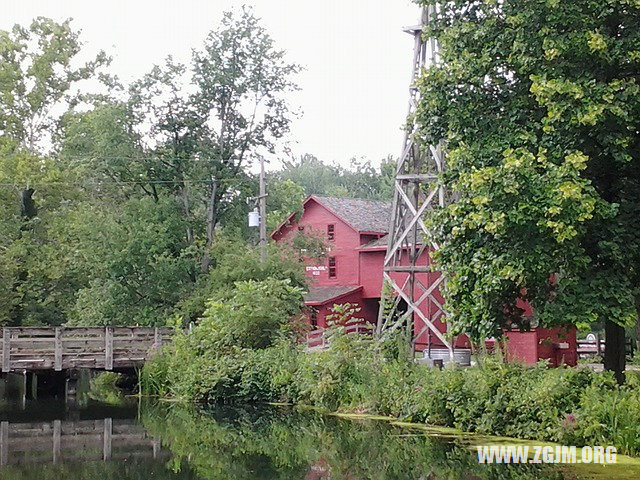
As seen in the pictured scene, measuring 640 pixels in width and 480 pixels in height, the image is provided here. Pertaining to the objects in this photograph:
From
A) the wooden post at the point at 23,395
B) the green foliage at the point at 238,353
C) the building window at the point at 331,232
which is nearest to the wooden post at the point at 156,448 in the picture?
the green foliage at the point at 238,353

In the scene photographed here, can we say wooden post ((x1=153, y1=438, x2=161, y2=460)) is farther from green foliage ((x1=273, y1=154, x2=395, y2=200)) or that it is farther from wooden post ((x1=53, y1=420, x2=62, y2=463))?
green foliage ((x1=273, y1=154, x2=395, y2=200))

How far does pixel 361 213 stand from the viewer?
48656mm

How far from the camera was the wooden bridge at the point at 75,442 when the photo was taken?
771 inches

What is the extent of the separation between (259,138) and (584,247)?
25.2m

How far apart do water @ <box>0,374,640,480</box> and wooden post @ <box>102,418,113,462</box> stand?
0.03 m

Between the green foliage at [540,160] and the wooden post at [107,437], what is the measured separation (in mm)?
7790

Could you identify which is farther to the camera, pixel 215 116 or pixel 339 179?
pixel 339 179

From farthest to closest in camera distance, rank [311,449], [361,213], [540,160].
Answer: [361,213], [311,449], [540,160]

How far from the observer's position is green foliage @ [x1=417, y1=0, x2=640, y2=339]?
58.8 ft

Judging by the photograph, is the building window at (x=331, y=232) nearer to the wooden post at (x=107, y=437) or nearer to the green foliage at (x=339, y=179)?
the wooden post at (x=107, y=437)

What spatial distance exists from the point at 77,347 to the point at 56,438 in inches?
388

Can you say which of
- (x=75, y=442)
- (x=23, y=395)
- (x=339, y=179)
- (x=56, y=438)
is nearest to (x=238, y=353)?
(x=56, y=438)

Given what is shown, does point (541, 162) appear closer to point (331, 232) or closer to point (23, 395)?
point (23, 395)

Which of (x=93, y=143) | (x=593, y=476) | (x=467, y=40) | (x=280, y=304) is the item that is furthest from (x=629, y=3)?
(x=93, y=143)
